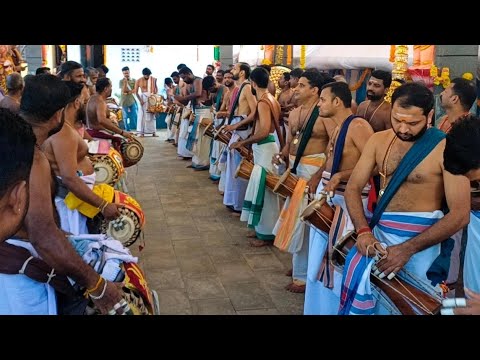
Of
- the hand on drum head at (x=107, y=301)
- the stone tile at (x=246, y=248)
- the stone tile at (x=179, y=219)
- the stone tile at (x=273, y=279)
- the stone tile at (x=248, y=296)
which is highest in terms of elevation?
the hand on drum head at (x=107, y=301)

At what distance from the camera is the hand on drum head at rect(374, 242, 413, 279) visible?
2.79m

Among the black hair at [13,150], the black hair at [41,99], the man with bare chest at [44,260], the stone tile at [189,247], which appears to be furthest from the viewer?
the stone tile at [189,247]

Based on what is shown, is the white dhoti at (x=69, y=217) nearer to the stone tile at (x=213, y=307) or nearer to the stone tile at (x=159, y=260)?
the stone tile at (x=213, y=307)

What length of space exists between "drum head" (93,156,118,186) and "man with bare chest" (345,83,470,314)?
2412 mm

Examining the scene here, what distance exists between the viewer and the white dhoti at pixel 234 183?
694cm

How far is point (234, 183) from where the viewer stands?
7.03 m

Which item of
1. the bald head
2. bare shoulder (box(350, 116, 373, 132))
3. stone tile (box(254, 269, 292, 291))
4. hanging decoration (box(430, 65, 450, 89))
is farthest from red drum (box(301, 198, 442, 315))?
the bald head

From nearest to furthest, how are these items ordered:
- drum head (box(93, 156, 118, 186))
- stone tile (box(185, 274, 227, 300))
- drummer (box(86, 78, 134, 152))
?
stone tile (box(185, 274, 227, 300)) < drum head (box(93, 156, 118, 186)) < drummer (box(86, 78, 134, 152))

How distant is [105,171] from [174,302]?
131cm

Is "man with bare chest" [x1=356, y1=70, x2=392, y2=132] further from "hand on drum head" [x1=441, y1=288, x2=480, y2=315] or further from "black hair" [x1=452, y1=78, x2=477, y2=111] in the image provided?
"hand on drum head" [x1=441, y1=288, x2=480, y2=315]

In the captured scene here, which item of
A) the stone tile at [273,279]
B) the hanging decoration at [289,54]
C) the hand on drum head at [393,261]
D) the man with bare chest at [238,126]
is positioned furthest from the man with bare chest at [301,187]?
the hanging decoration at [289,54]

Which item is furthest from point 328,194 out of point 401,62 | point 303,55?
point 303,55

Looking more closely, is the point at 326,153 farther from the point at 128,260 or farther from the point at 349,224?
the point at 128,260

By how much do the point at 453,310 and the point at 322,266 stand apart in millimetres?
1486
